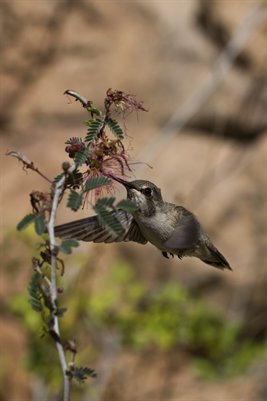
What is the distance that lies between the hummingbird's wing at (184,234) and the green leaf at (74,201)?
0.72m

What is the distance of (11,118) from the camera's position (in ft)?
27.7

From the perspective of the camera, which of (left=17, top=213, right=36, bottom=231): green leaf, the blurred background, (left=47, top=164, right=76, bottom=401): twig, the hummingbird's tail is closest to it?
(left=47, top=164, right=76, bottom=401): twig

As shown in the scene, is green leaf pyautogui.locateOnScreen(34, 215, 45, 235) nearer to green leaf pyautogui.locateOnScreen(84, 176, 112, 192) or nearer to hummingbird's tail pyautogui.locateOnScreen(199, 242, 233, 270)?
green leaf pyautogui.locateOnScreen(84, 176, 112, 192)

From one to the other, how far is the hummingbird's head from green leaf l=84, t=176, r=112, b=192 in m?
0.66

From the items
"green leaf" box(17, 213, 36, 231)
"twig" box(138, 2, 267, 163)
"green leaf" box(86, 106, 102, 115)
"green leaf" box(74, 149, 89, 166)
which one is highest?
"twig" box(138, 2, 267, 163)

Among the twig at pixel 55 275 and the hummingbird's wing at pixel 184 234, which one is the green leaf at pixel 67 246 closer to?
the twig at pixel 55 275

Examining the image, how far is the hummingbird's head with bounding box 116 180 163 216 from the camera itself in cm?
293

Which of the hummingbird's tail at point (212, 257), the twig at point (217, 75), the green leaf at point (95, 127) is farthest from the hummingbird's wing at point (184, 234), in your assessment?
the twig at point (217, 75)

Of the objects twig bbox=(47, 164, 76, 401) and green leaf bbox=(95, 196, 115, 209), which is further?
green leaf bbox=(95, 196, 115, 209)

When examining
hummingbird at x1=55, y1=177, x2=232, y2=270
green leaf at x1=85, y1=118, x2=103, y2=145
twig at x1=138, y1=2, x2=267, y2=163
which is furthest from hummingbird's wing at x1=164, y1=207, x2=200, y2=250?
twig at x1=138, y1=2, x2=267, y2=163

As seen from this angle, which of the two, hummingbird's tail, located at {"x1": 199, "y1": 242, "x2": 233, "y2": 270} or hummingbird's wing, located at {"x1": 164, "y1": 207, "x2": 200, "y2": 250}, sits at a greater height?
hummingbird's tail, located at {"x1": 199, "y1": 242, "x2": 233, "y2": 270}

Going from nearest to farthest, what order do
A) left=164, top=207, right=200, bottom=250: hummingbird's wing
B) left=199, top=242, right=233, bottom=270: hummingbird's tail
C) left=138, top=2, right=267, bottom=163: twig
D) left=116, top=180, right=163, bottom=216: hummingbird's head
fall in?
left=164, top=207, right=200, bottom=250: hummingbird's wing → left=116, top=180, right=163, bottom=216: hummingbird's head → left=199, top=242, right=233, bottom=270: hummingbird's tail → left=138, top=2, right=267, bottom=163: twig

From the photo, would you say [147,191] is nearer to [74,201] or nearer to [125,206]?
[125,206]

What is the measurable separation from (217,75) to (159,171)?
3.71ft
